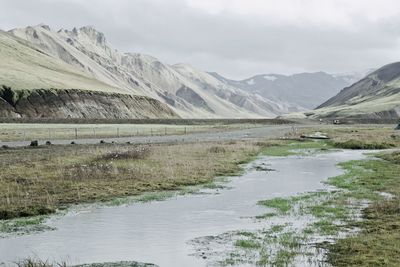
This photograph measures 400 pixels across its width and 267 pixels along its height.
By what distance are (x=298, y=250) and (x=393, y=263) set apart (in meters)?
3.98

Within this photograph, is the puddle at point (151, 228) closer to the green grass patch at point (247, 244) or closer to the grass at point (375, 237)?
the green grass patch at point (247, 244)

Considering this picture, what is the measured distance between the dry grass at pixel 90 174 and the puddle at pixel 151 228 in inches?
133

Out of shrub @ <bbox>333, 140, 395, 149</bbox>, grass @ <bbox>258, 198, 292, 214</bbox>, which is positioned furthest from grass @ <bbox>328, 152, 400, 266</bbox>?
shrub @ <bbox>333, 140, 395, 149</bbox>

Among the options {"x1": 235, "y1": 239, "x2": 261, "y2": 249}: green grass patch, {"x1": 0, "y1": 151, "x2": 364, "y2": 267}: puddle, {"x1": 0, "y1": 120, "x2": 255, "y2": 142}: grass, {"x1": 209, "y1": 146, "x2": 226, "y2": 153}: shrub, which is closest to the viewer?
{"x1": 0, "y1": 151, "x2": 364, "y2": 267}: puddle

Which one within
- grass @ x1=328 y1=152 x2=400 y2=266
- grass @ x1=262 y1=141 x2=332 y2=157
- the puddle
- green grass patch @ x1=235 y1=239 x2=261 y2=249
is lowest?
the puddle

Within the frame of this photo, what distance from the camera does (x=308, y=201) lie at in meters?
34.2

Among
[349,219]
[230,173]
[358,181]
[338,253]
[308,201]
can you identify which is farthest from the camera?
[230,173]

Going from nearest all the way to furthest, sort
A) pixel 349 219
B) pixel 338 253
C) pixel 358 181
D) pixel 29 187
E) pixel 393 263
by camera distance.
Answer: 1. pixel 393 263
2. pixel 338 253
3. pixel 349 219
4. pixel 29 187
5. pixel 358 181

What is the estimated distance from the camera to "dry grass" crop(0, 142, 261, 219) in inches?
1321

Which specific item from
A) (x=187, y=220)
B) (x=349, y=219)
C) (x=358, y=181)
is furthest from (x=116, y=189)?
(x=358, y=181)

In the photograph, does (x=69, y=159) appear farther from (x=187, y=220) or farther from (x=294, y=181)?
(x=187, y=220)

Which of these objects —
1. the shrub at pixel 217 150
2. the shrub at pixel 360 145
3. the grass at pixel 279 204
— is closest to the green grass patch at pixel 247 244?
the grass at pixel 279 204

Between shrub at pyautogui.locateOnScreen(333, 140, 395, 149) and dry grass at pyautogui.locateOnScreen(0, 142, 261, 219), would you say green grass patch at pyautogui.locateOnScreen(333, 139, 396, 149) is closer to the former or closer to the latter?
shrub at pyautogui.locateOnScreen(333, 140, 395, 149)

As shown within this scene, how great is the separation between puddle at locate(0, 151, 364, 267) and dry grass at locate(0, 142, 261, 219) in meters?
3.39
